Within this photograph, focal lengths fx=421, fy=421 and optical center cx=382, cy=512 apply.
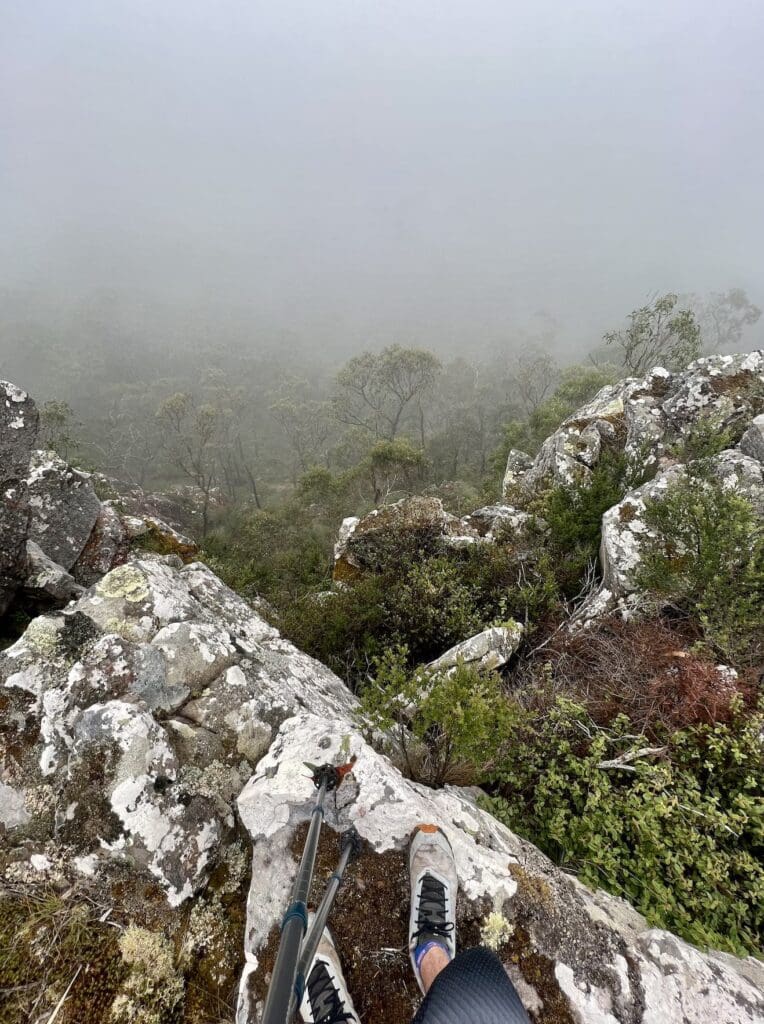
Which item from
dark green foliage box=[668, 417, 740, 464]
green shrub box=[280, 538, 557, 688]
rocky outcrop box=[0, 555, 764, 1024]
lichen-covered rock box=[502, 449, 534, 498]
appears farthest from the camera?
lichen-covered rock box=[502, 449, 534, 498]

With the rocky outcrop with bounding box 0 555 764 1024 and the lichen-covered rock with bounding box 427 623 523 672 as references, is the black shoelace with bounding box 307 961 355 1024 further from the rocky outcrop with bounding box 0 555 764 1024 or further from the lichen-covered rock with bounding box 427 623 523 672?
the lichen-covered rock with bounding box 427 623 523 672

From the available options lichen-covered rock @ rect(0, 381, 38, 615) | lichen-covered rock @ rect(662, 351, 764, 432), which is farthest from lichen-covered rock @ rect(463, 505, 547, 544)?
lichen-covered rock @ rect(0, 381, 38, 615)

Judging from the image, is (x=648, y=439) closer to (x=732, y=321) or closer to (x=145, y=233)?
(x=732, y=321)

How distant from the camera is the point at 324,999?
2.39 metres

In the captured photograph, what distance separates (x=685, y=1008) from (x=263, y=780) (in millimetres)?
2957

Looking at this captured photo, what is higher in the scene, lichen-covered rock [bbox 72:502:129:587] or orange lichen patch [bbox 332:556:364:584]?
lichen-covered rock [bbox 72:502:129:587]

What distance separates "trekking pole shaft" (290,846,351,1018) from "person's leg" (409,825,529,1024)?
0.50 m

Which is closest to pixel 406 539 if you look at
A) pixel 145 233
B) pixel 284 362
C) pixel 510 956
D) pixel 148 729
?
pixel 148 729

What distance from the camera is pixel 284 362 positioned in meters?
89.6

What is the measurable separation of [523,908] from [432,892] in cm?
61

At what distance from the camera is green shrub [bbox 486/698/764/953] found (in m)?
3.57

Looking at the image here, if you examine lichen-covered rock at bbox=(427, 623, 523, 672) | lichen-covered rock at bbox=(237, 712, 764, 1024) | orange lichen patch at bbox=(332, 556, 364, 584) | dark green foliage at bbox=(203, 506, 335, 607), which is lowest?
dark green foliage at bbox=(203, 506, 335, 607)

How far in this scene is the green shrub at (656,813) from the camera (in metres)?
3.57

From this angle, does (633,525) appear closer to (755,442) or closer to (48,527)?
(755,442)
